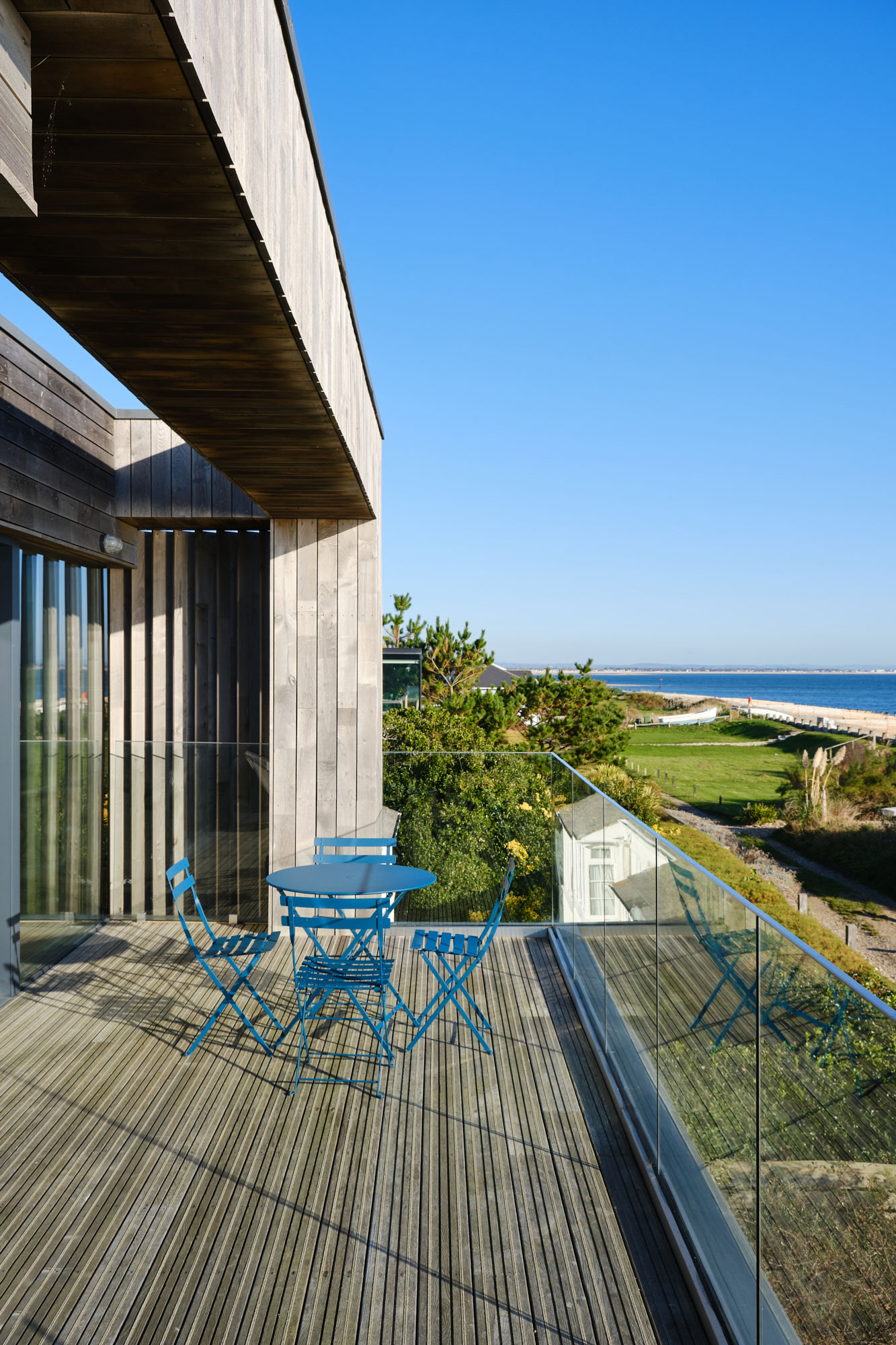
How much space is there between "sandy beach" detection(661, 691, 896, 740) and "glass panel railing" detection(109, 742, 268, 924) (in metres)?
44.7

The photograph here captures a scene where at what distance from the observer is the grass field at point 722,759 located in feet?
122

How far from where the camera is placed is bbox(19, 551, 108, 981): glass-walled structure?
500 centimetres

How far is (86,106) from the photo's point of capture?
4.81ft

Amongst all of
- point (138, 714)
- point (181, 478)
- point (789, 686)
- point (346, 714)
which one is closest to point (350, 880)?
point (346, 714)

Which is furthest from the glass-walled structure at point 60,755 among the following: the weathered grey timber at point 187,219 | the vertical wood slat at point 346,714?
the weathered grey timber at point 187,219

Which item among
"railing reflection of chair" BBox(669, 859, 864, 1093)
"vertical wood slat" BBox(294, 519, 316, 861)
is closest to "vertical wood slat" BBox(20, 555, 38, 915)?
"vertical wood slat" BBox(294, 519, 316, 861)

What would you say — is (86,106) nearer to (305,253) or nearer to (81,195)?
(81,195)

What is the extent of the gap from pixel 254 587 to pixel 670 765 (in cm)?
4260

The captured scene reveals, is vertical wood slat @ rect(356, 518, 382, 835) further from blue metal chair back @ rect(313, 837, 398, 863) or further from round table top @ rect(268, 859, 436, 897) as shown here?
round table top @ rect(268, 859, 436, 897)

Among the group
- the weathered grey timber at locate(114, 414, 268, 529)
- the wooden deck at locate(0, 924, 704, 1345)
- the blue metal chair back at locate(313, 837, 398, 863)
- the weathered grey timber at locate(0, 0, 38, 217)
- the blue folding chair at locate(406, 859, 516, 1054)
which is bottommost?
the wooden deck at locate(0, 924, 704, 1345)

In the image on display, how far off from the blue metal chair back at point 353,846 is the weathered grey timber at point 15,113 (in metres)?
4.12

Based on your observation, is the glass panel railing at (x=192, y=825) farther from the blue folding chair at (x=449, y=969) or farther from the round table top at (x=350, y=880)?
the blue folding chair at (x=449, y=969)

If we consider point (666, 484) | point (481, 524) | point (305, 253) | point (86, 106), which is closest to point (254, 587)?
point (305, 253)

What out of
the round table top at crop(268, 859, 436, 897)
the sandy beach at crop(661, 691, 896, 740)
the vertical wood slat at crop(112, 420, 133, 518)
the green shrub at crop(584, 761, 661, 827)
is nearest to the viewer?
the round table top at crop(268, 859, 436, 897)
